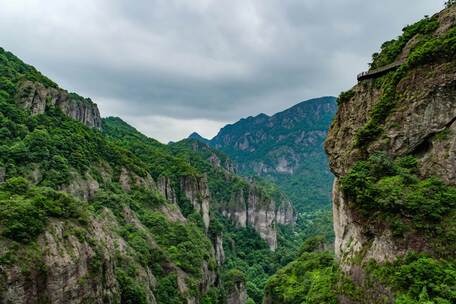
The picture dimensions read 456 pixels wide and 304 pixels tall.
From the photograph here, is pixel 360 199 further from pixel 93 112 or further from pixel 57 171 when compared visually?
pixel 93 112

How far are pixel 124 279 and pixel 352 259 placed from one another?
20.8 m

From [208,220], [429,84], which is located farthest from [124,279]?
[208,220]

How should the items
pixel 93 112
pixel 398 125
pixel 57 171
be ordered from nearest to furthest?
pixel 398 125 < pixel 57 171 < pixel 93 112

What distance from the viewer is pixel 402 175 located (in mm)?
20500

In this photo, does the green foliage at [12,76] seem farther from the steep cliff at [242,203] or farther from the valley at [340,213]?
the steep cliff at [242,203]

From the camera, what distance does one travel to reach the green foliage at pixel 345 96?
29.3 m

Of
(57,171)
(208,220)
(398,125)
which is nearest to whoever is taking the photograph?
(398,125)

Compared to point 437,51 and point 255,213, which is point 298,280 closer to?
point 437,51

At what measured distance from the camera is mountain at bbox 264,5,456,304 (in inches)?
679

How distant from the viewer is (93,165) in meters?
56.4

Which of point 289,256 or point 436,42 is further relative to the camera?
point 289,256

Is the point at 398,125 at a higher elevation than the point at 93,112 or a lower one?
lower

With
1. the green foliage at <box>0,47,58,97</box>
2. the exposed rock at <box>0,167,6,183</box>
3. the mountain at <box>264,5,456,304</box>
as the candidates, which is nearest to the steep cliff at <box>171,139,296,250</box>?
the green foliage at <box>0,47,58,97</box>

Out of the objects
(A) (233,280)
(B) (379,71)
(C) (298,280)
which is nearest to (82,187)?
(C) (298,280)
